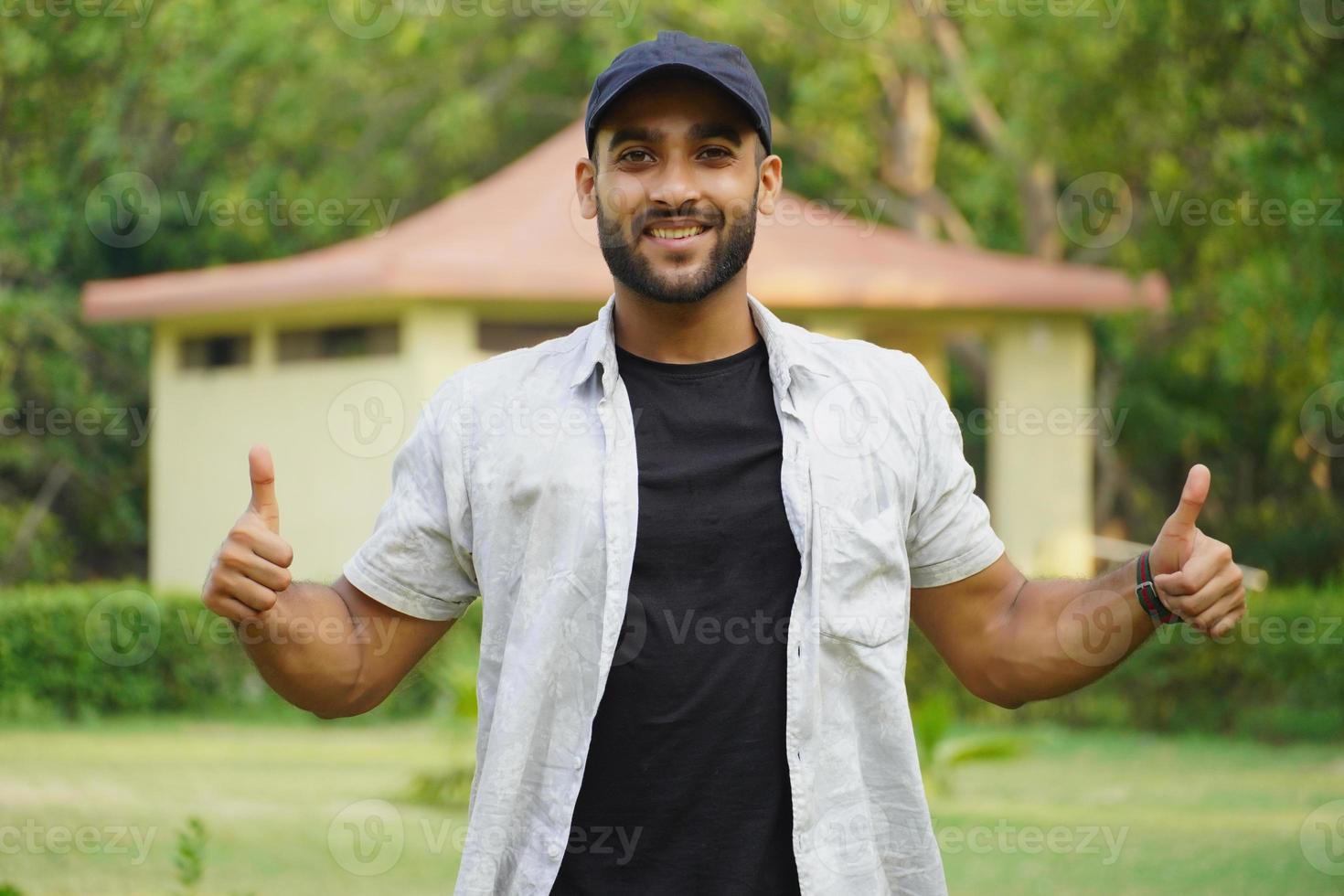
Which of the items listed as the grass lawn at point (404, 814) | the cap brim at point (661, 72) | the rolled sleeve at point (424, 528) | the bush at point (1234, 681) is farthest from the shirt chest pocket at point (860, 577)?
the bush at point (1234, 681)

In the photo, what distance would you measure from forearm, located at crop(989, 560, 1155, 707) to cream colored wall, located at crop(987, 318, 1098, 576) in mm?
15390

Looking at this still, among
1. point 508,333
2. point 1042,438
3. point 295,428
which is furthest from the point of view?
point 1042,438

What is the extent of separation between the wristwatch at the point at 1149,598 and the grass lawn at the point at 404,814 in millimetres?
5749

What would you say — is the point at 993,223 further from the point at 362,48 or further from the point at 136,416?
the point at 136,416

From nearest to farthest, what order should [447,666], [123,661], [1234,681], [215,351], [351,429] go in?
1. [447,666]
2. [1234,681]
3. [123,661]
4. [351,429]
5. [215,351]

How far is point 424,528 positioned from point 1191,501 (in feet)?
4.21

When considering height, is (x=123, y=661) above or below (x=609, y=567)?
below

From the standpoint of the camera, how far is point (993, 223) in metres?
25.2

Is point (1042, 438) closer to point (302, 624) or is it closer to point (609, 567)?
point (609, 567)

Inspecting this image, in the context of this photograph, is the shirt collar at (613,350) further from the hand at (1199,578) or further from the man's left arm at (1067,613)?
the hand at (1199,578)

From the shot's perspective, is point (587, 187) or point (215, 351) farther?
point (215, 351)

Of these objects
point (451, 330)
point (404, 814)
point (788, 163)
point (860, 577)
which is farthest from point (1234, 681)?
point (788, 163)

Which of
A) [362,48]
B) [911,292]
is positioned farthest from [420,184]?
[911,292]

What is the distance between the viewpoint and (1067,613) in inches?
120
